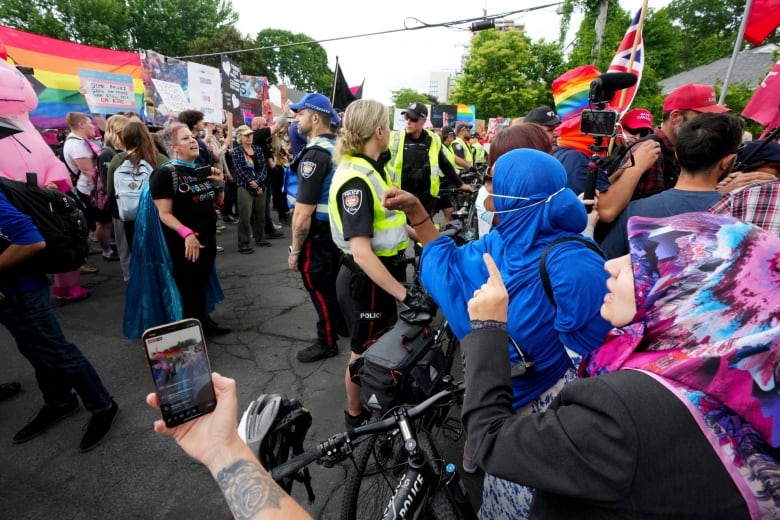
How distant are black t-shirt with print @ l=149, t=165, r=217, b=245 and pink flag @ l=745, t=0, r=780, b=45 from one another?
495 centimetres

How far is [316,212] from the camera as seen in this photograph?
3.13 meters

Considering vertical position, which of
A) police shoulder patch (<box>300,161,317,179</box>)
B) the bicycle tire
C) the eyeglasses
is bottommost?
the bicycle tire

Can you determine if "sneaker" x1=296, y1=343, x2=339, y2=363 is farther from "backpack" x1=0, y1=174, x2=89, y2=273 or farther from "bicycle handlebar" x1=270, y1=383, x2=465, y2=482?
"bicycle handlebar" x1=270, y1=383, x2=465, y2=482

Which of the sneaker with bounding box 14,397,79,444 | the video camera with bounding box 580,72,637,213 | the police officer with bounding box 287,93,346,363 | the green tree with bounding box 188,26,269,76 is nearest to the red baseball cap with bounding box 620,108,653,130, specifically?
the video camera with bounding box 580,72,637,213

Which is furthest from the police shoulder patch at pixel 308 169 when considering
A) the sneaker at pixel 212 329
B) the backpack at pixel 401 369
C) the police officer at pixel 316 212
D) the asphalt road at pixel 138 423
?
the sneaker at pixel 212 329

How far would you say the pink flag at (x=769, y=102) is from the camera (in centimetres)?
296

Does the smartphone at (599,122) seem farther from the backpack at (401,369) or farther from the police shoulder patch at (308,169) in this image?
the police shoulder patch at (308,169)

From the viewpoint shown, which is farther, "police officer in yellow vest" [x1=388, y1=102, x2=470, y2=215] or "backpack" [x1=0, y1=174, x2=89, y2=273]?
"police officer in yellow vest" [x1=388, y1=102, x2=470, y2=215]

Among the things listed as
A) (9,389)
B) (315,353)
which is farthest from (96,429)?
(315,353)

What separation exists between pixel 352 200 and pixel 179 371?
4.57 ft

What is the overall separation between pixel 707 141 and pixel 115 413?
159 inches

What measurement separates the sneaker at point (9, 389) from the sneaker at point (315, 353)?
2.28 m

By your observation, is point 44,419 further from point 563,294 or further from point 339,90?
point 339,90

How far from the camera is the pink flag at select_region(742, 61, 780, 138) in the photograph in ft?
9.71
